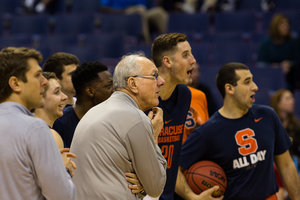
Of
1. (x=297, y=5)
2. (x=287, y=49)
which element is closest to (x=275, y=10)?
(x=297, y=5)

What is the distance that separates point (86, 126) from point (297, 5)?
23.9 ft

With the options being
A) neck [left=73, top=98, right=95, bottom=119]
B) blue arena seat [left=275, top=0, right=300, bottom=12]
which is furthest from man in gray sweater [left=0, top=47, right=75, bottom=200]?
blue arena seat [left=275, top=0, right=300, bottom=12]

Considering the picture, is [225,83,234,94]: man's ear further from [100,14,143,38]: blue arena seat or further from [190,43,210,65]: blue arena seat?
[100,14,143,38]: blue arena seat

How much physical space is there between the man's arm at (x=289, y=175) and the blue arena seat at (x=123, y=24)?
17.7 ft

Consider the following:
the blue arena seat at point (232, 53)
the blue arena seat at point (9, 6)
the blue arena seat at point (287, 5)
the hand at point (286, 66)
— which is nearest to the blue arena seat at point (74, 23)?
the blue arena seat at point (9, 6)

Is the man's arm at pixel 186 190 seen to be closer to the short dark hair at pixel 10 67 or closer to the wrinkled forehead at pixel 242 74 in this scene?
the wrinkled forehead at pixel 242 74

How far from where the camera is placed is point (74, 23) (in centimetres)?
888

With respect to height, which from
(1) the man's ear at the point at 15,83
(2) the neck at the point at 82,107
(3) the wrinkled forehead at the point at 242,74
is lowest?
(2) the neck at the point at 82,107

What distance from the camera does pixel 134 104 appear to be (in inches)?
96.1

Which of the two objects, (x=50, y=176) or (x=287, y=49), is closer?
(x=50, y=176)

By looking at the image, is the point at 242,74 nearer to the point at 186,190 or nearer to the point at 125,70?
the point at 186,190

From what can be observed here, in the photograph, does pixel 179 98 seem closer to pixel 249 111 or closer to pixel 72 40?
pixel 249 111

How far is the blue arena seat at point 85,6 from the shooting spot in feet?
31.1

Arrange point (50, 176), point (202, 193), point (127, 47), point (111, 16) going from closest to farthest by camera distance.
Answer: point (50, 176), point (202, 193), point (127, 47), point (111, 16)
